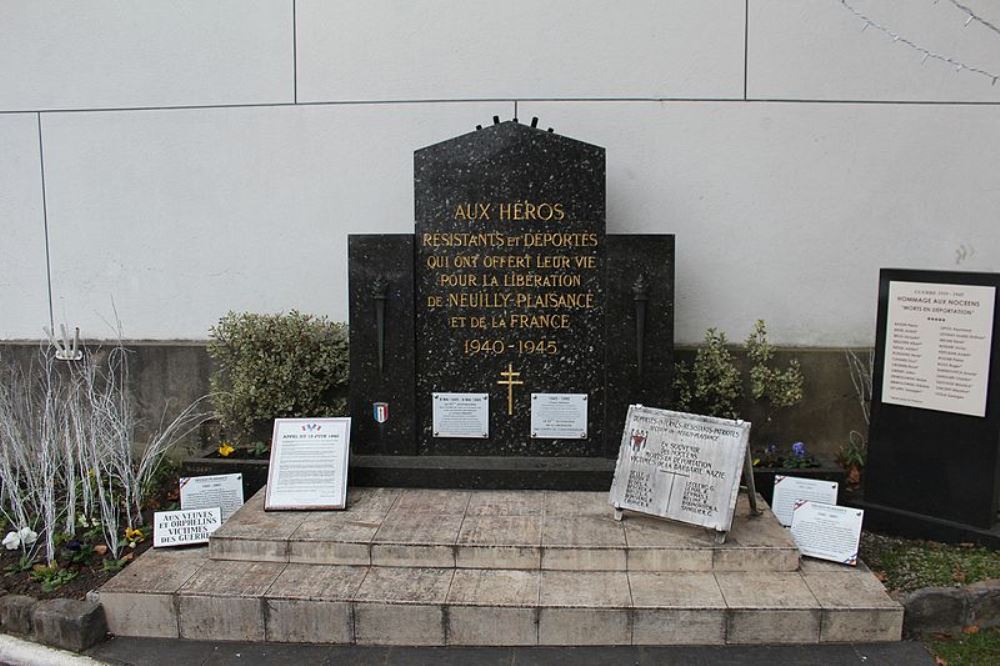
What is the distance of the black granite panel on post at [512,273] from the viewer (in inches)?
205

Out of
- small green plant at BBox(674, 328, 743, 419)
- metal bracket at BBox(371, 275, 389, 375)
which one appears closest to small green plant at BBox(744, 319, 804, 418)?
small green plant at BBox(674, 328, 743, 419)

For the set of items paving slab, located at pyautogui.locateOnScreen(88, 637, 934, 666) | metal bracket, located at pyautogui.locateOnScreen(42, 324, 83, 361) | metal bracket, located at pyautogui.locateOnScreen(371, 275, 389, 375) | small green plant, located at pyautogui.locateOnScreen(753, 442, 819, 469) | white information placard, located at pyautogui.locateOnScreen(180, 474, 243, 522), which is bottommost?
paving slab, located at pyautogui.locateOnScreen(88, 637, 934, 666)

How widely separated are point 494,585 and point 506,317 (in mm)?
1925

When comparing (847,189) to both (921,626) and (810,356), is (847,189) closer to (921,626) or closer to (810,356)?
(810,356)

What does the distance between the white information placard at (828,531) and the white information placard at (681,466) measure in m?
0.55

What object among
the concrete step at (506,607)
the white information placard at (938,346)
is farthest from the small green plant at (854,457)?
the concrete step at (506,607)

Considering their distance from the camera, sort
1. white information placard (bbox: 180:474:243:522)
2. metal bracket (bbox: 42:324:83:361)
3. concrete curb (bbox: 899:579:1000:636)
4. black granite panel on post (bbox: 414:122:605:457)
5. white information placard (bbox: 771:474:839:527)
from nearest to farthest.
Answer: concrete curb (bbox: 899:579:1000:636) < white information placard (bbox: 771:474:839:527) < white information placard (bbox: 180:474:243:522) < black granite panel on post (bbox: 414:122:605:457) < metal bracket (bbox: 42:324:83:361)

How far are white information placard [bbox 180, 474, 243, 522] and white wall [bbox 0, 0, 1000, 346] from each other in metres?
1.68

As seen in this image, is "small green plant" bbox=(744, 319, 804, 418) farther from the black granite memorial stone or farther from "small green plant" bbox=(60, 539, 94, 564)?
"small green plant" bbox=(60, 539, 94, 564)

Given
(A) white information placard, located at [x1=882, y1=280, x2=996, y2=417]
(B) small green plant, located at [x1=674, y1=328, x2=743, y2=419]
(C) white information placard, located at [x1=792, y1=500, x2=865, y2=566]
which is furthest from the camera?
(B) small green plant, located at [x1=674, y1=328, x2=743, y2=419]

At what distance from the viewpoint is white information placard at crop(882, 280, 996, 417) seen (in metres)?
4.41

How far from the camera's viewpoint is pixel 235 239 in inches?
243

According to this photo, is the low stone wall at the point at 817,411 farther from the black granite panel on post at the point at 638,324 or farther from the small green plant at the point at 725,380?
the black granite panel on post at the point at 638,324

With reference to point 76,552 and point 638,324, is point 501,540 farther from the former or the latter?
point 76,552
